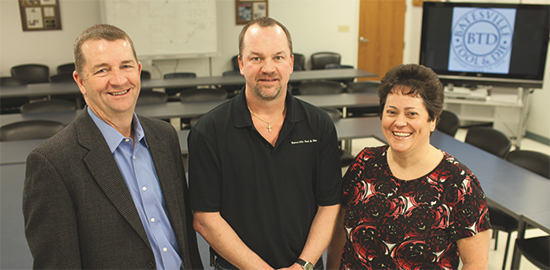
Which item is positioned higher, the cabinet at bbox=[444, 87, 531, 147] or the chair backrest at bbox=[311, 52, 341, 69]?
the chair backrest at bbox=[311, 52, 341, 69]

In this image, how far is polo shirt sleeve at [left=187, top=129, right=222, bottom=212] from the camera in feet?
5.47

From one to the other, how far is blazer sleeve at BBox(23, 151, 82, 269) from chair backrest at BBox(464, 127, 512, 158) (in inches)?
135

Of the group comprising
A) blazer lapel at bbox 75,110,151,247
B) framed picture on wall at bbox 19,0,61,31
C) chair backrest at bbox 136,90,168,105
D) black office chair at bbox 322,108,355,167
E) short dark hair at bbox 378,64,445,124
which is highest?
framed picture on wall at bbox 19,0,61,31

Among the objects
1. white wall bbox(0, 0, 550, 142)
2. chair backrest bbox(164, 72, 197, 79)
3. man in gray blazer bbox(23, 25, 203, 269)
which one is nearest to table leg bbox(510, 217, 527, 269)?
man in gray blazer bbox(23, 25, 203, 269)

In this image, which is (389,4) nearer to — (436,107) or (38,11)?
(38,11)

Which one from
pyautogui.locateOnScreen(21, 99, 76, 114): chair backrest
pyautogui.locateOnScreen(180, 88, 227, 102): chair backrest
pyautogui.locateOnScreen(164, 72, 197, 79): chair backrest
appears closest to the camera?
pyautogui.locateOnScreen(21, 99, 76, 114): chair backrest

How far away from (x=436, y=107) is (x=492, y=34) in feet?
18.0

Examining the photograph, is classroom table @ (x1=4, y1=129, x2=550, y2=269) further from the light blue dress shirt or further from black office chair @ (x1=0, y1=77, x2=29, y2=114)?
black office chair @ (x1=0, y1=77, x2=29, y2=114)

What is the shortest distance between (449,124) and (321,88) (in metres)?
2.09

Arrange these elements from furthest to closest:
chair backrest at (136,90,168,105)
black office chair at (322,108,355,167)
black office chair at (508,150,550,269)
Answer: chair backrest at (136,90,168,105)
black office chair at (322,108,355,167)
black office chair at (508,150,550,269)

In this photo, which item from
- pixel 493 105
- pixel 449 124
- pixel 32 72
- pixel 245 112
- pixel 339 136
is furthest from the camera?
pixel 32 72

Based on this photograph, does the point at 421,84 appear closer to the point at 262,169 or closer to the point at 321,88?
the point at 262,169

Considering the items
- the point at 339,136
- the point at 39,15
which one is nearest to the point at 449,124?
the point at 339,136

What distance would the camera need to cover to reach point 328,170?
69.7 inches
